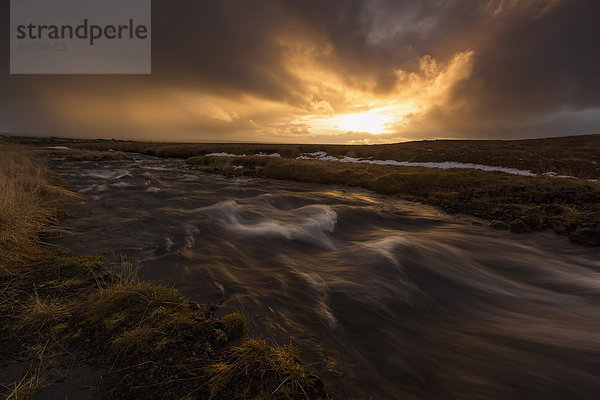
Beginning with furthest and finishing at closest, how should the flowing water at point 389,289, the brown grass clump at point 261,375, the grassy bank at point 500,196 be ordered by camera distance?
the grassy bank at point 500,196
the flowing water at point 389,289
the brown grass clump at point 261,375

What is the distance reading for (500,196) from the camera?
502 inches

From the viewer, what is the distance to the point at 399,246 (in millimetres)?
7191

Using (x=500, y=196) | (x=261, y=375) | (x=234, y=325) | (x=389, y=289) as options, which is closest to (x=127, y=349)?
(x=234, y=325)

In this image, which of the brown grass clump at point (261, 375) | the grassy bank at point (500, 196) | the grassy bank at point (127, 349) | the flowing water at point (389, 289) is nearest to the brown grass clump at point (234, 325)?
the grassy bank at point (127, 349)

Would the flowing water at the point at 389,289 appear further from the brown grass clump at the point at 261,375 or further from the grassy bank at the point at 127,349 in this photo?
the grassy bank at the point at 127,349

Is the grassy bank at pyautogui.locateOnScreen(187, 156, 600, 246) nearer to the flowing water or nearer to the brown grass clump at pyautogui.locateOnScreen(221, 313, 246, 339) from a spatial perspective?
the flowing water

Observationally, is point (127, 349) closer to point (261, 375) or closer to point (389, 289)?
point (261, 375)

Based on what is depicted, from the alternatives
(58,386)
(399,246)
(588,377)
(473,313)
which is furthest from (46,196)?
A: (588,377)

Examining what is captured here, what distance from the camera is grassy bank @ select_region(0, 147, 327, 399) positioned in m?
2.35

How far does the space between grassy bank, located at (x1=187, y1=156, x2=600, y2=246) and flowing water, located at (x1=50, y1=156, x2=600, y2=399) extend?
93 cm

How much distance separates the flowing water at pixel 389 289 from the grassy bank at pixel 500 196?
3.04ft

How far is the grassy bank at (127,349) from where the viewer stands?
235cm

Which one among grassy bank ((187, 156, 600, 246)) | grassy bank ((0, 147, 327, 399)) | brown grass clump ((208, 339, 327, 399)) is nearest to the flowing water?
brown grass clump ((208, 339, 327, 399))

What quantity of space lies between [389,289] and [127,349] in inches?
177
